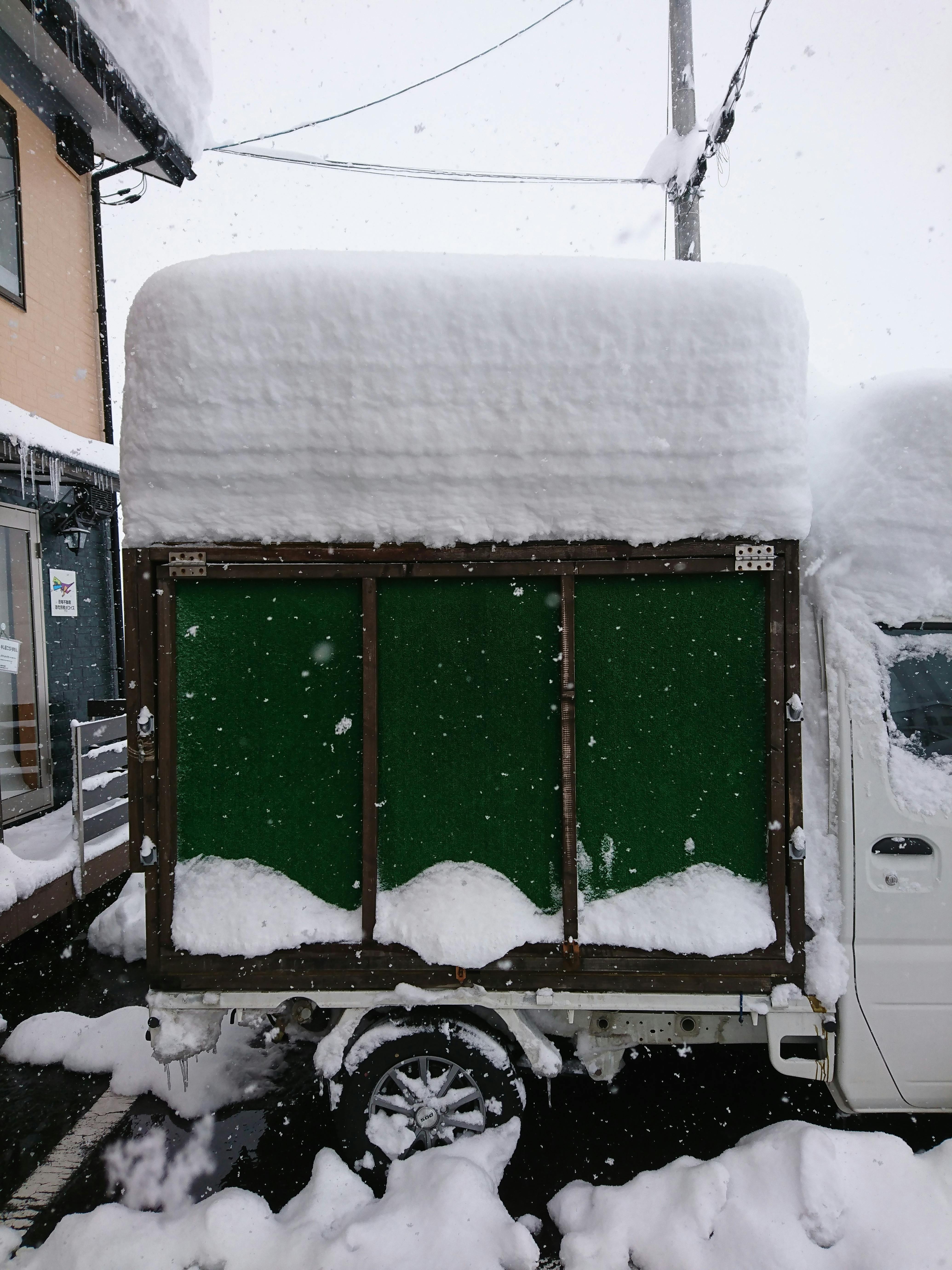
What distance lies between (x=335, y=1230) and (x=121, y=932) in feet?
10.6

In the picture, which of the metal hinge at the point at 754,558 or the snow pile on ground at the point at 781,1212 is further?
the metal hinge at the point at 754,558

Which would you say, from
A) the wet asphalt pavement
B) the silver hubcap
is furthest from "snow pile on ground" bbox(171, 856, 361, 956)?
the wet asphalt pavement

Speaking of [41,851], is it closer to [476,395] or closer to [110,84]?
[476,395]

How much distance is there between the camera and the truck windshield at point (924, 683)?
2.87 meters

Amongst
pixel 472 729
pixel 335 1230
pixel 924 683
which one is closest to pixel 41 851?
pixel 335 1230

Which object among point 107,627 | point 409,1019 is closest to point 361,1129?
point 409,1019

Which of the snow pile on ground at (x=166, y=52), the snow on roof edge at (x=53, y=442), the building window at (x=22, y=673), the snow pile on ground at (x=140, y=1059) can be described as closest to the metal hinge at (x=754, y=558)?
the snow pile on ground at (x=140, y=1059)

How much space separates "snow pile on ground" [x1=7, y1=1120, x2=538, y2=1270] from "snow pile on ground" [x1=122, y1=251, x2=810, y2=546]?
2.66 meters

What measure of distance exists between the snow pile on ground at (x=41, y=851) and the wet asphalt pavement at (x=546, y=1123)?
1142 mm

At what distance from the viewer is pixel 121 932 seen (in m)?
5.08

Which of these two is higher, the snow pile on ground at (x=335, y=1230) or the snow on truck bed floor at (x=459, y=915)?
the snow on truck bed floor at (x=459, y=915)

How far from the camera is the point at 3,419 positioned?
5203 mm

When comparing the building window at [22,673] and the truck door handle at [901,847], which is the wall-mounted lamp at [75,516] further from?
the truck door handle at [901,847]

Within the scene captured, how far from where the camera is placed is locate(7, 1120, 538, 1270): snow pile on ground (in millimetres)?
2512
